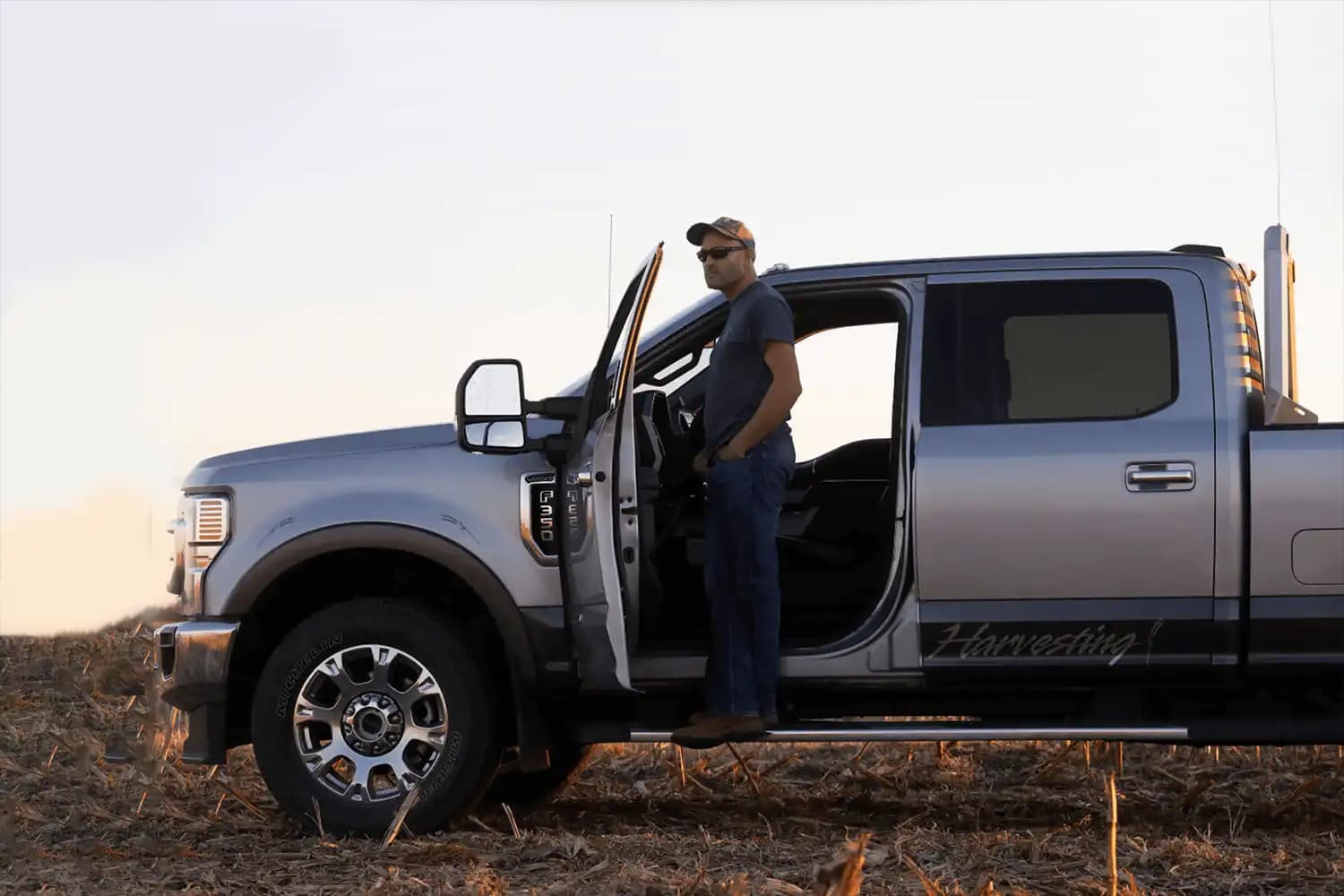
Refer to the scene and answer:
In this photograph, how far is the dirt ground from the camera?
5.21m

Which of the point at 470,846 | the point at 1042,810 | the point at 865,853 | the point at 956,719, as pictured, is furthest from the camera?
the point at 1042,810

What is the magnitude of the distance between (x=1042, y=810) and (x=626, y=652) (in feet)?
7.20

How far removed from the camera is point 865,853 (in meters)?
5.41

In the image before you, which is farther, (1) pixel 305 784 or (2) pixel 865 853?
(1) pixel 305 784

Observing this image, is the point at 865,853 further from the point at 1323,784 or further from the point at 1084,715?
the point at 1323,784

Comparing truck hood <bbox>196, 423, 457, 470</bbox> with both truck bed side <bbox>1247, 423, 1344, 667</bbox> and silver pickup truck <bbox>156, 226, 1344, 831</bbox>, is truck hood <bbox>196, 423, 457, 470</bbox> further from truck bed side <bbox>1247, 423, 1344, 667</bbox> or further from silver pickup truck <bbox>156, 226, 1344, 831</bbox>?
truck bed side <bbox>1247, 423, 1344, 667</bbox>

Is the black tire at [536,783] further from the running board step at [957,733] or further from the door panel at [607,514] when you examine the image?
the running board step at [957,733]

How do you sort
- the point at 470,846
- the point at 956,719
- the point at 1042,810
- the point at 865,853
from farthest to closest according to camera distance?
the point at 1042,810 → the point at 956,719 → the point at 470,846 → the point at 865,853

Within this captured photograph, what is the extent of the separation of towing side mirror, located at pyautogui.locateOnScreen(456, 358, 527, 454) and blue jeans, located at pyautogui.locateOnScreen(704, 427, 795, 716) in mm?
691

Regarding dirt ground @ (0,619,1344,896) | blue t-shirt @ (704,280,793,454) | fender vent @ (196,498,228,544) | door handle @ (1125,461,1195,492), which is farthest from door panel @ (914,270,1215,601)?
fender vent @ (196,498,228,544)

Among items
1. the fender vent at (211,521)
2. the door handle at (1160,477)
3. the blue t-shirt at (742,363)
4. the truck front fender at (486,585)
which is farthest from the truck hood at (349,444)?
the door handle at (1160,477)

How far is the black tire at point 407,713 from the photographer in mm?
6066

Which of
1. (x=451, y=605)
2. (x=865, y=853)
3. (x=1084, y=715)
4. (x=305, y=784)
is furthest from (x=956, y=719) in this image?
(x=305, y=784)

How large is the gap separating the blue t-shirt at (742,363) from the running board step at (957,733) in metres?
1.00
